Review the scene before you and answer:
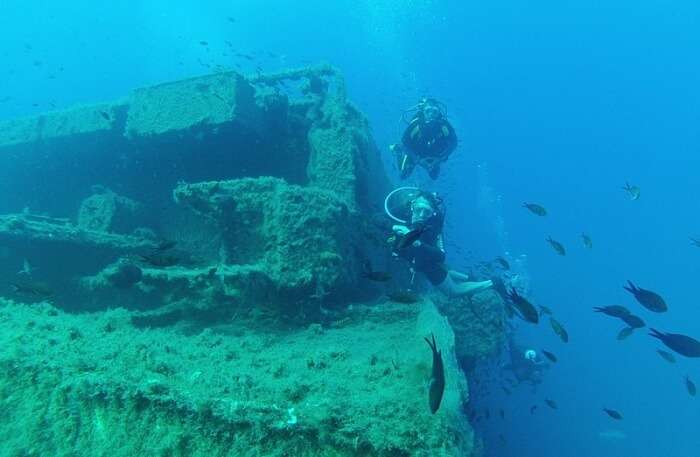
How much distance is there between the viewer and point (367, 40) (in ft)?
301

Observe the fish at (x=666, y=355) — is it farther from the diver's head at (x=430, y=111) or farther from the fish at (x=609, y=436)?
the fish at (x=609, y=436)

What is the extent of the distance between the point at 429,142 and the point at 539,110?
387 feet

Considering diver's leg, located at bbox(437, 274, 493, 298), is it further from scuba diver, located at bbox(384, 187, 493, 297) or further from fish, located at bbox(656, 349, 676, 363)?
fish, located at bbox(656, 349, 676, 363)

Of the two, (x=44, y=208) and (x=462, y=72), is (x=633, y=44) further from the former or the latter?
(x=44, y=208)

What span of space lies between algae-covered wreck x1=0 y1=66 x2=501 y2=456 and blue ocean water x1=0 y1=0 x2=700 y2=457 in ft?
48.2

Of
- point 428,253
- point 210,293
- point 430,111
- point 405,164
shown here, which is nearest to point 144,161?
point 210,293

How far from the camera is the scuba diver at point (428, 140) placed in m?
8.73

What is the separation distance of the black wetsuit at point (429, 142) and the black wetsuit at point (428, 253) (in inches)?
106

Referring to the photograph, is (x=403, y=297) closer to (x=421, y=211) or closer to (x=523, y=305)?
(x=523, y=305)

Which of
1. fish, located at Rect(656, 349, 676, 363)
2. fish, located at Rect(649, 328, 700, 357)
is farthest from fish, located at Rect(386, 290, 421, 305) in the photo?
fish, located at Rect(656, 349, 676, 363)

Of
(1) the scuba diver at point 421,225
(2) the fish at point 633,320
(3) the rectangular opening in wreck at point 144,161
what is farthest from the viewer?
(3) the rectangular opening in wreck at point 144,161

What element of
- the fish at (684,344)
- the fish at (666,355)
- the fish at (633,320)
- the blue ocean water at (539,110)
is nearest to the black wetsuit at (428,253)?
the fish at (633,320)

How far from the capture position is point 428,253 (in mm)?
6082

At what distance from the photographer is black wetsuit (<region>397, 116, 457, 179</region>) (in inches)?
344
